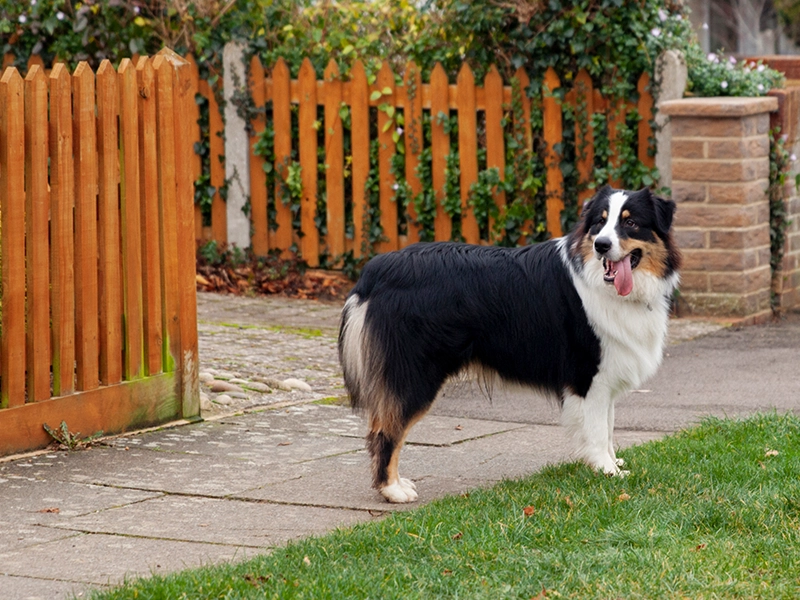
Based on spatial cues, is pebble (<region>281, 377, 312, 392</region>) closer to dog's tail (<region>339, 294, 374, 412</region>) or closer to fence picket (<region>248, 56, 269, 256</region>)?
dog's tail (<region>339, 294, 374, 412</region>)

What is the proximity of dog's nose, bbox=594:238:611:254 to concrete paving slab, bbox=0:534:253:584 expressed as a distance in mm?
1971

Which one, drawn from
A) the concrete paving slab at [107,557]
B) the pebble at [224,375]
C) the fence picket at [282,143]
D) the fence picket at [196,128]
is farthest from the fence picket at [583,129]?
the concrete paving slab at [107,557]

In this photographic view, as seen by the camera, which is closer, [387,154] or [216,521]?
[216,521]

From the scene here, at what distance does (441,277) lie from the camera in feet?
17.7

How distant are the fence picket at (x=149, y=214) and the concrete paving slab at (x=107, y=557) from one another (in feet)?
6.31

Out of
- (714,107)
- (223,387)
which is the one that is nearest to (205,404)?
(223,387)

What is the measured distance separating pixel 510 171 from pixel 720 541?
633 cm

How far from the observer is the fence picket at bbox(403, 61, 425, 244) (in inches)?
413

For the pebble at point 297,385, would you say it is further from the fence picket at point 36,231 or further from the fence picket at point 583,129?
the fence picket at point 583,129

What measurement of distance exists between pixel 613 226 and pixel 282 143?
6266mm

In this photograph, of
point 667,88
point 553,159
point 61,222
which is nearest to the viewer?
point 61,222

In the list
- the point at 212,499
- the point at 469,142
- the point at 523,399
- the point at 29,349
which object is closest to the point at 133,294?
the point at 29,349

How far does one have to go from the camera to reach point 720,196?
9.70 m

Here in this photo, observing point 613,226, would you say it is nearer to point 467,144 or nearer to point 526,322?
point 526,322
